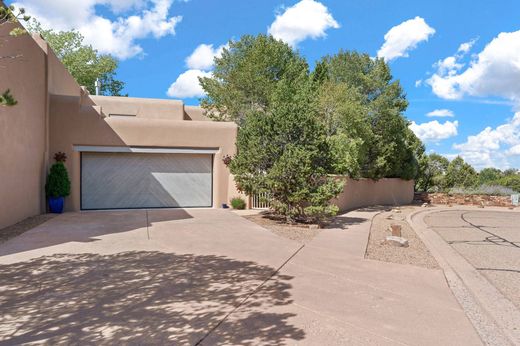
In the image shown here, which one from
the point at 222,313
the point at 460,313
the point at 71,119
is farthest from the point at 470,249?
the point at 71,119

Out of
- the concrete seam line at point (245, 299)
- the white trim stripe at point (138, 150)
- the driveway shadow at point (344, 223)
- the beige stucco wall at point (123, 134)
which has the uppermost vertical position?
the beige stucco wall at point (123, 134)

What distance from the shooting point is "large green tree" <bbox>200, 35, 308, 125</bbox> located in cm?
2384

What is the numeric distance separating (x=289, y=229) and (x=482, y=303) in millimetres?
6426

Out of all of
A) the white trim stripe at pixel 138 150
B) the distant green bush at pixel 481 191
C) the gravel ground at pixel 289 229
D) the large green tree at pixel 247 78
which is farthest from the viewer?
Answer: the distant green bush at pixel 481 191

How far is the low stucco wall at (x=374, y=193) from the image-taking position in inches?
765

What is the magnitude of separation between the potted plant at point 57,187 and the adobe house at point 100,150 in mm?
232

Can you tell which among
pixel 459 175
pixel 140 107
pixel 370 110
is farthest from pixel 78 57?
pixel 459 175

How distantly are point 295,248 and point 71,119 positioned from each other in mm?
10414

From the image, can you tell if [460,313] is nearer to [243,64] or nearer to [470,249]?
[470,249]

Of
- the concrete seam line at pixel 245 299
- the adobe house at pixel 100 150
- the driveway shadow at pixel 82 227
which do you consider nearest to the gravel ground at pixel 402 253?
the concrete seam line at pixel 245 299

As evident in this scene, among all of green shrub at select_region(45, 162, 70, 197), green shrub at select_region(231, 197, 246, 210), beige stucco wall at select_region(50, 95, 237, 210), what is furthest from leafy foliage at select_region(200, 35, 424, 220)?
green shrub at select_region(45, 162, 70, 197)

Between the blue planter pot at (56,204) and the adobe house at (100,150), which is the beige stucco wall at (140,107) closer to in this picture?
the adobe house at (100,150)

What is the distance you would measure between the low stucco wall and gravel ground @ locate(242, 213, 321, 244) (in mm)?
4927

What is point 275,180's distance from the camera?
1207cm
